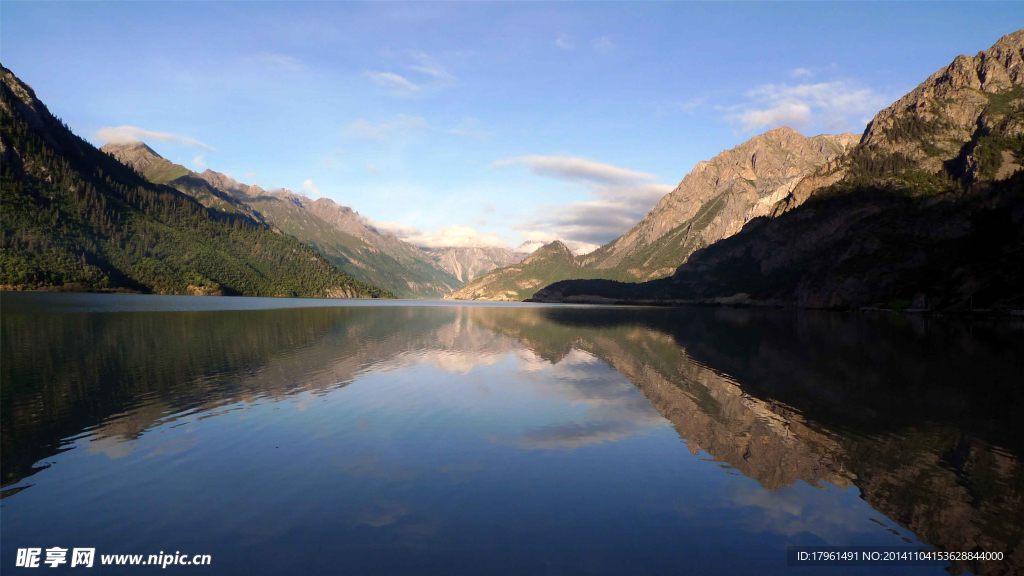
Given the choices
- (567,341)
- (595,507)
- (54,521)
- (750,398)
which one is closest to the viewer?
(54,521)

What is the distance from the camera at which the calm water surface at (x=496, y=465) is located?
11852 mm

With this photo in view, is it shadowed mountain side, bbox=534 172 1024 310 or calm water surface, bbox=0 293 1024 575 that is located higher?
shadowed mountain side, bbox=534 172 1024 310

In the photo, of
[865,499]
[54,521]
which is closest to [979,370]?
[865,499]

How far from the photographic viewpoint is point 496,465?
17859 mm

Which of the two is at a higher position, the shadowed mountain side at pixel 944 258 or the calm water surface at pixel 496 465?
the shadowed mountain side at pixel 944 258

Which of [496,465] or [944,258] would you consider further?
[944,258]

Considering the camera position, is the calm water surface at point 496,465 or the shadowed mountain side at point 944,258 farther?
the shadowed mountain side at point 944,258

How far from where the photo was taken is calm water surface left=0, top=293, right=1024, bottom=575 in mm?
11852

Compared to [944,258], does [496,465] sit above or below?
below

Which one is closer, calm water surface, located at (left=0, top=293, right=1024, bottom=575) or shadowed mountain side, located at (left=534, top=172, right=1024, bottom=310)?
calm water surface, located at (left=0, top=293, right=1024, bottom=575)

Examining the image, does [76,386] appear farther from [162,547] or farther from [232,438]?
[162,547]

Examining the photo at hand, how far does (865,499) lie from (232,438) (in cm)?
2421

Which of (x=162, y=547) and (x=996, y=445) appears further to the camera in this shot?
(x=996, y=445)

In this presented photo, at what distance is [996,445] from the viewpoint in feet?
66.1
